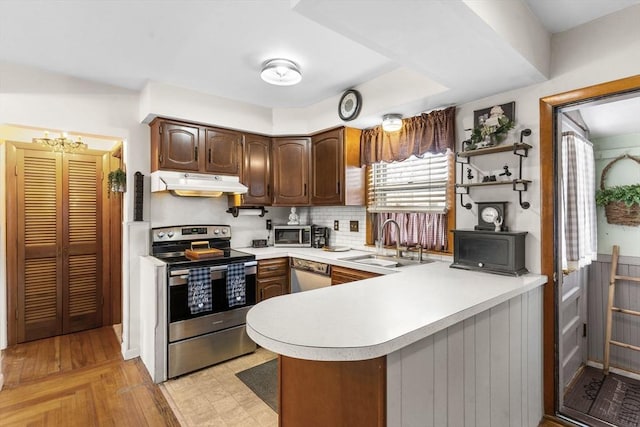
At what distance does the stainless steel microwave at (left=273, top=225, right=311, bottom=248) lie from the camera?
3.83 m

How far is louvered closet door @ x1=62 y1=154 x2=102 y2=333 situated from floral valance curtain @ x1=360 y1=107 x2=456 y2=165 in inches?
120

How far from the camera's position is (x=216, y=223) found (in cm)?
359

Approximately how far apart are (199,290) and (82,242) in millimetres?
1866

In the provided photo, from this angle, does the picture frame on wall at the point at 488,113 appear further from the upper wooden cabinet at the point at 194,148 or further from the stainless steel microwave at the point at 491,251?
the upper wooden cabinet at the point at 194,148

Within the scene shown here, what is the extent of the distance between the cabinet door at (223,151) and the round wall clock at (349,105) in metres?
1.12

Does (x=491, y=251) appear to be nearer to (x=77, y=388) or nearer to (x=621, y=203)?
(x=621, y=203)

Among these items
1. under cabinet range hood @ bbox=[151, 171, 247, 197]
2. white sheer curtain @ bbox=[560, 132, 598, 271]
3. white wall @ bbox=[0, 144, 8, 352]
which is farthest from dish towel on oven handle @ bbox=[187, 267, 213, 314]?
white sheer curtain @ bbox=[560, 132, 598, 271]

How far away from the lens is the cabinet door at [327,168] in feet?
10.9

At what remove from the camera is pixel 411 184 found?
3.09m

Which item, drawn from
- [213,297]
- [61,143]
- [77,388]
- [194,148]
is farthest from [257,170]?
[77,388]

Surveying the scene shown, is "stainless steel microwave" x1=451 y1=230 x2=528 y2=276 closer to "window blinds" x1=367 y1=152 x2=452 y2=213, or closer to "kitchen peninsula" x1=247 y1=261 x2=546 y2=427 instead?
"kitchen peninsula" x1=247 y1=261 x2=546 y2=427

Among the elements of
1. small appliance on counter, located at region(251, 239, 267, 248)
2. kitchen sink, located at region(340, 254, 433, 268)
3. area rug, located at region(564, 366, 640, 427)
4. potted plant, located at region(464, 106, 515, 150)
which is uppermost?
potted plant, located at region(464, 106, 515, 150)

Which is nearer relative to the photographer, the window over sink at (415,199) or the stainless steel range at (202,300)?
the stainless steel range at (202,300)

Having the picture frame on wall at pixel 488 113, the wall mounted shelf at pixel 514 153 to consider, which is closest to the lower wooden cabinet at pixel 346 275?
the wall mounted shelf at pixel 514 153
